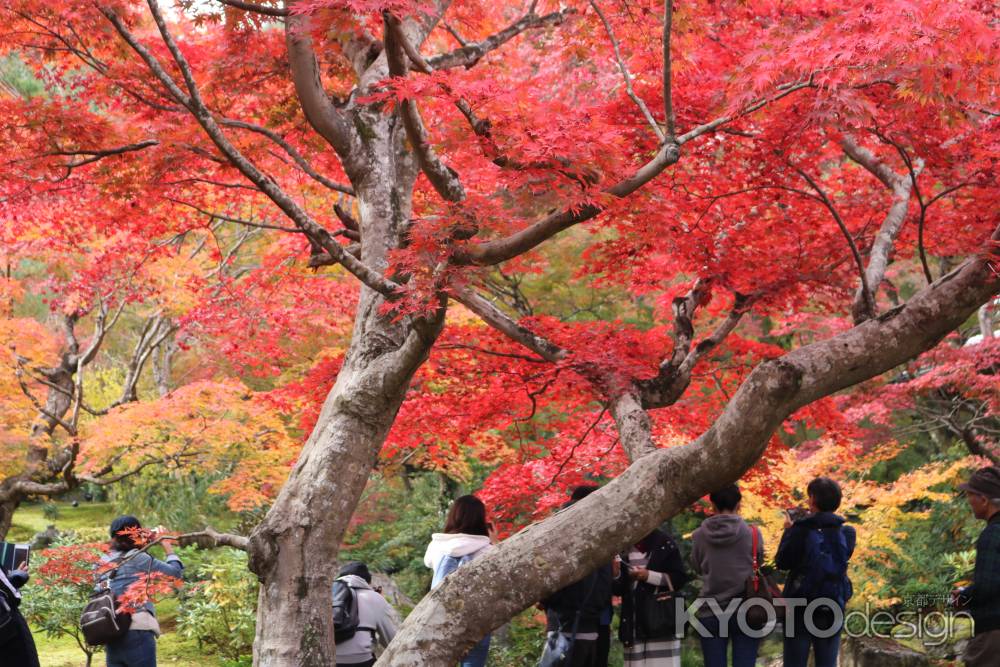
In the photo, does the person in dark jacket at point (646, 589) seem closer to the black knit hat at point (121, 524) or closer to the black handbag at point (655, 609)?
the black handbag at point (655, 609)

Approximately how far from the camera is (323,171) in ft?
24.7

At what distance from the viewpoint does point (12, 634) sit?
9.43 feet

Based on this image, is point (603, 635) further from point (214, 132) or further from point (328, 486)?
point (214, 132)

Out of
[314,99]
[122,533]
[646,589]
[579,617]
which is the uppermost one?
[314,99]

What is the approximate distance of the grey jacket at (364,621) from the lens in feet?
14.0

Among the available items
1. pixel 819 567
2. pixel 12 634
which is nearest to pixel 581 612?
pixel 819 567

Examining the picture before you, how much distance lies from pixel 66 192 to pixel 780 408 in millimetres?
5260

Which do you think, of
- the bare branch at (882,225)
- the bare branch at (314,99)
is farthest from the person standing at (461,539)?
the bare branch at (314,99)

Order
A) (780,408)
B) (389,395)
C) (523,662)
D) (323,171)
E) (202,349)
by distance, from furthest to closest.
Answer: (202,349)
(523,662)
(323,171)
(389,395)
(780,408)

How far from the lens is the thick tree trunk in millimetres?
3574

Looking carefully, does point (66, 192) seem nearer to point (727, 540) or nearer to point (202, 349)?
point (727, 540)

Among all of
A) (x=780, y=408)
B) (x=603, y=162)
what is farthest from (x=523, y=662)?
(x=603, y=162)

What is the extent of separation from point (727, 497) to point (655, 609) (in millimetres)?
648

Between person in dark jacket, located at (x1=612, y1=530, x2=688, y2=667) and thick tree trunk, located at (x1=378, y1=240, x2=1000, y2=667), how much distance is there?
20 centimetres
